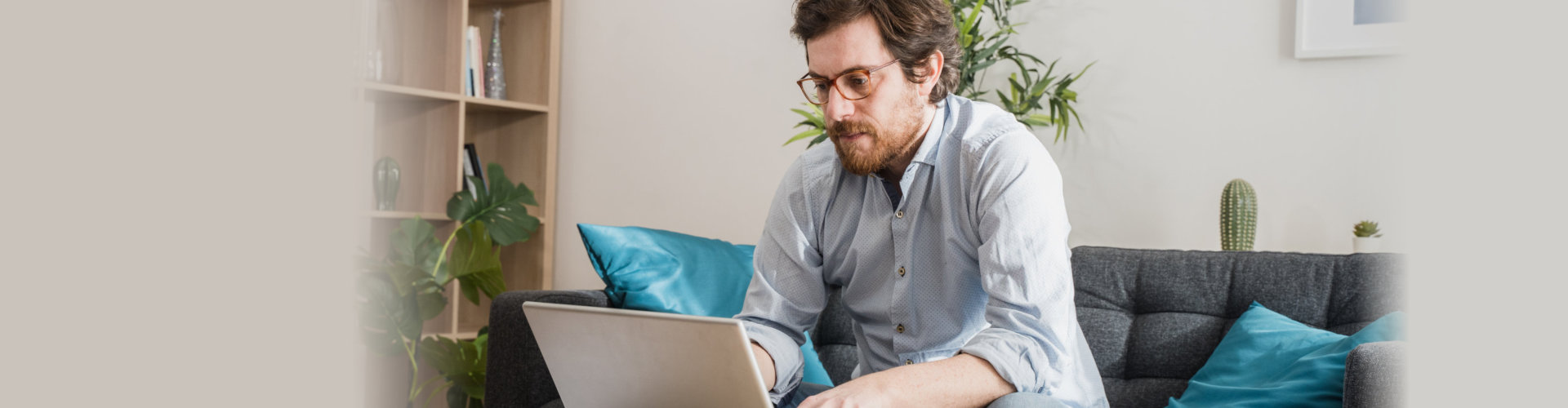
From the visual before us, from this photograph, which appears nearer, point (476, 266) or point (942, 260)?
point (942, 260)

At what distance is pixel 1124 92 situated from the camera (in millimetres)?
2254

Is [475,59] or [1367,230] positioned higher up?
[475,59]

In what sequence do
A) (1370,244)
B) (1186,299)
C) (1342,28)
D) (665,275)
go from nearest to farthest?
(665,275)
(1186,299)
(1370,244)
(1342,28)

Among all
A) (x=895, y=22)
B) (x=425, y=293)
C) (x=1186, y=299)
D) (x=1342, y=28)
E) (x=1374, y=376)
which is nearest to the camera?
(x=1374, y=376)

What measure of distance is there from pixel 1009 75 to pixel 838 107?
127 cm

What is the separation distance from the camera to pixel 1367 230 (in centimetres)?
190

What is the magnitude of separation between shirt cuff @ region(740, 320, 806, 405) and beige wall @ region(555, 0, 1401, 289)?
1.11 metres

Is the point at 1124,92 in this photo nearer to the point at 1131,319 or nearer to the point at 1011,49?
the point at 1011,49

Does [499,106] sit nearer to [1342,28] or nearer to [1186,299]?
[1186,299]

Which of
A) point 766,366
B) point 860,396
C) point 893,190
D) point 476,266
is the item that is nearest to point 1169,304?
point 893,190

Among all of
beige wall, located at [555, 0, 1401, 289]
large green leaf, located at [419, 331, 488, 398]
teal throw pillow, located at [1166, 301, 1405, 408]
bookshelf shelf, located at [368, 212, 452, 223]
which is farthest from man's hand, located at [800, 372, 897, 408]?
bookshelf shelf, located at [368, 212, 452, 223]

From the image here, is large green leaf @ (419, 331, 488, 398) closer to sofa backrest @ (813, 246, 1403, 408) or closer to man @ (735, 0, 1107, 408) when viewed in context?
sofa backrest @ (813, 246, 1403, 408)

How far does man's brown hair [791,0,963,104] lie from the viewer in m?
1.19

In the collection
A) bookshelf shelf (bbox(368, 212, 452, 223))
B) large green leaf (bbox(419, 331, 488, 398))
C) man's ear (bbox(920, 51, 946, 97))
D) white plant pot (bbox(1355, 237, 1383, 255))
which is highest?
man's ear (bbox(920, 51, 946, 97))
